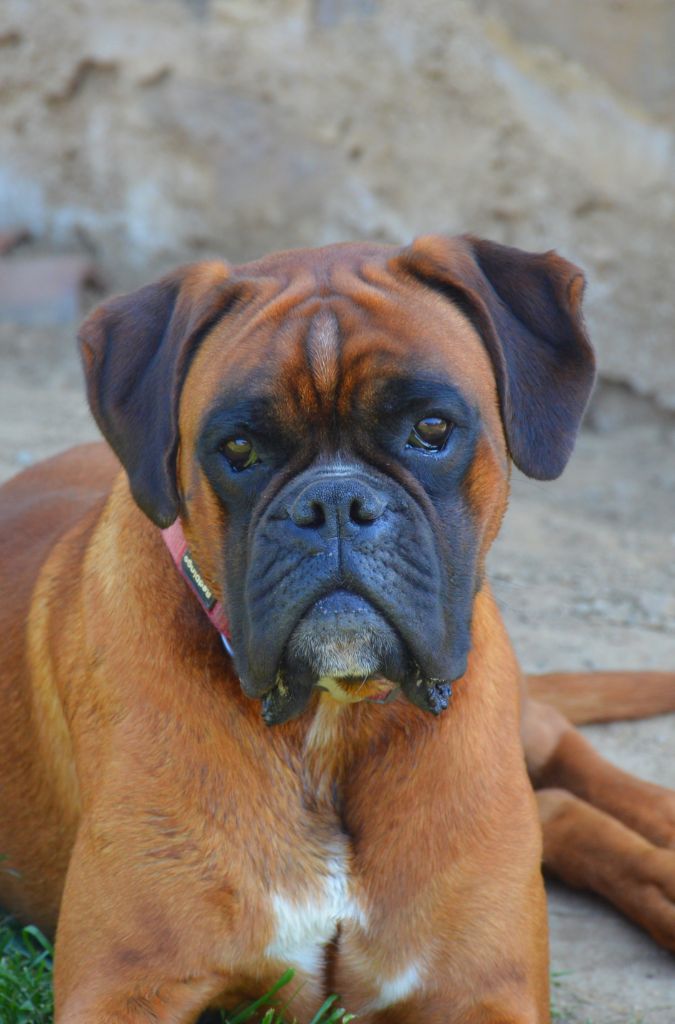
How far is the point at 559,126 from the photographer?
7211 mm

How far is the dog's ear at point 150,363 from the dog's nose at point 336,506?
1.07 ft

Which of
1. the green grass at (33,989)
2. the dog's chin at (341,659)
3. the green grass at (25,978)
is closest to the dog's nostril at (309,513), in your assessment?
the dog's chin at (341,659)

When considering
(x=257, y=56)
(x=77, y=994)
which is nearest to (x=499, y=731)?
(x=77, y=994)

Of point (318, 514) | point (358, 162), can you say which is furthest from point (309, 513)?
point (358, 162)

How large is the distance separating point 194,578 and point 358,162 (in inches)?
207

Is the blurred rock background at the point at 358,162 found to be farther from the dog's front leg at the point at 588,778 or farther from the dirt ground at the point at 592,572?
the dog's front leg at the point at 588,778

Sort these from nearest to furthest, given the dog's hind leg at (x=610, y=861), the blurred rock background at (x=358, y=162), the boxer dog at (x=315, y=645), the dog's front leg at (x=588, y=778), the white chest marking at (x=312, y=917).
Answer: the boxer dog at (x=315, y=645)
the white chest marking at (x=312, y=917)
the dog's hind leg at (x=610, y=861)
the dog's front leg at (x=588, y=778)
the blurred rock background at (x=358, y=162)

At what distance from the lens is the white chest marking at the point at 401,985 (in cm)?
277

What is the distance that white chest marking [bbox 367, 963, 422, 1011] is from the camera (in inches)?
109

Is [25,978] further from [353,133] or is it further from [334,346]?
[353,133]

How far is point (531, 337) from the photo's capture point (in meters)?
2.84

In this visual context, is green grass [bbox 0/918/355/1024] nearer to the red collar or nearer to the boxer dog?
the boxer dog

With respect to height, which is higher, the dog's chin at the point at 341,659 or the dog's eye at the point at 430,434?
the dog's eye at the point at 430,434

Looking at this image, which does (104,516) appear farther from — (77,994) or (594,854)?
(594,854)
